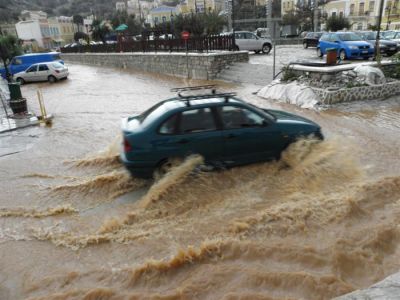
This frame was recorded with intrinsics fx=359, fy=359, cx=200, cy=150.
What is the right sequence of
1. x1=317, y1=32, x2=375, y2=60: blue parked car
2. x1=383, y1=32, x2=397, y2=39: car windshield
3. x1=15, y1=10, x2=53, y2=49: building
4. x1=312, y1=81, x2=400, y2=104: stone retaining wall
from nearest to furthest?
x1=312, y1=81, x2=400, y2=104: stone retaining wall → x1=317, y1=32, x2=375, y2=60: blue parked car → x1=383, y1=32, x2=397, y2=39: car windshield → x1=15, y1=10, x2=53, y2=49: building

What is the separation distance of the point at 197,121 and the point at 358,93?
8.90 m

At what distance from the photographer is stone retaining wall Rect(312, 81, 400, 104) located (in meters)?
12.8

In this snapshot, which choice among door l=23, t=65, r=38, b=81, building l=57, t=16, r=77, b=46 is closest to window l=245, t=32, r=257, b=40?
door l=23, t=65, r=38, b=81

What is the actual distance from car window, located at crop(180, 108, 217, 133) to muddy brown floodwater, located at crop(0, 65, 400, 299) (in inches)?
23.9

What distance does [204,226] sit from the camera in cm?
567

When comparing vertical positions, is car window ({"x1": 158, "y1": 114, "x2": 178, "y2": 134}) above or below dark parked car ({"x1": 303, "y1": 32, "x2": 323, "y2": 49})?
above

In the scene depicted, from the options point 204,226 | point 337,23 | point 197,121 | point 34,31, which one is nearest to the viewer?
point 204,226

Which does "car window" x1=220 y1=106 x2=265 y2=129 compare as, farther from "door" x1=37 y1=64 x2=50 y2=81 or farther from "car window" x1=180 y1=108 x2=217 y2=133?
"door" x1=37 y1=64 x2=50 y2=81

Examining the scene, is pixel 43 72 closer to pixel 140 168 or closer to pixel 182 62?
pixel 182 62

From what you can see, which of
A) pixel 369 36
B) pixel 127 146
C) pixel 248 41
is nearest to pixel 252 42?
pixel 248 41

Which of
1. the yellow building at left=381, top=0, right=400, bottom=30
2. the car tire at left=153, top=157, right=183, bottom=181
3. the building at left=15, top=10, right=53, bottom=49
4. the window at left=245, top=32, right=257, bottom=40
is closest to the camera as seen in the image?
the car tire at left=153, top=157, right=183, bottom=181

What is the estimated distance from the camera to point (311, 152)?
7090 millimetres

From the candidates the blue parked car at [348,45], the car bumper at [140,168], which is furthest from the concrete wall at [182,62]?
the car bumper at [140,168]

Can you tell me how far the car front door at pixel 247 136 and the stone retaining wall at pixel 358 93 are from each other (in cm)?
681
